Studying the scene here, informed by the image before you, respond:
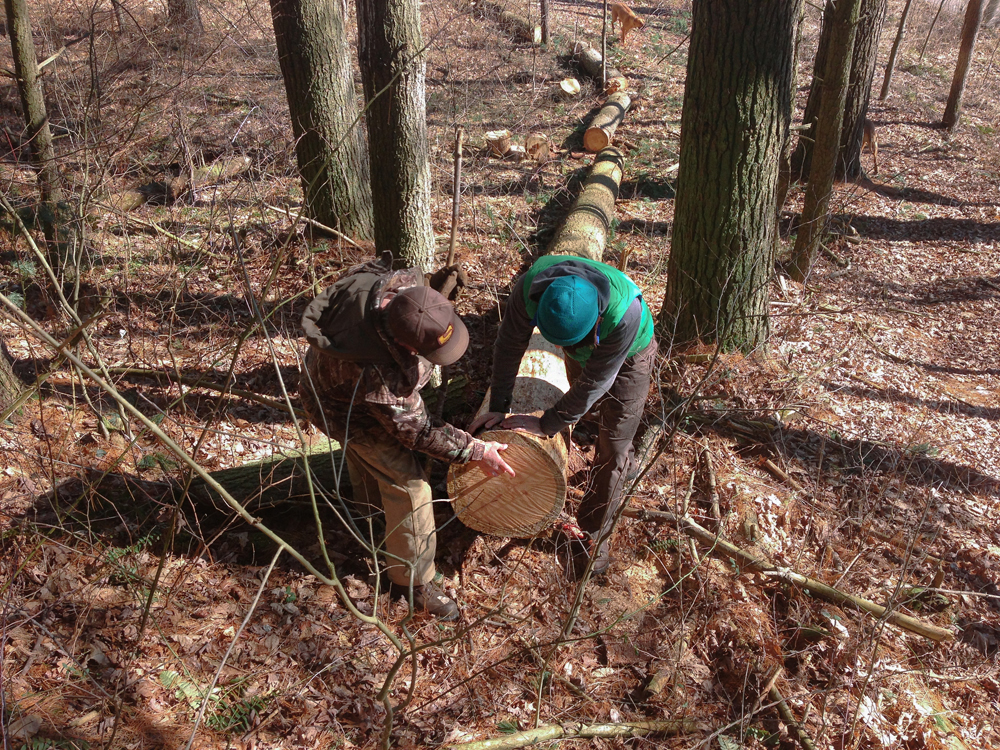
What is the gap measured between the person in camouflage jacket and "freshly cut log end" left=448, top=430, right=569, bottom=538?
0.15 m

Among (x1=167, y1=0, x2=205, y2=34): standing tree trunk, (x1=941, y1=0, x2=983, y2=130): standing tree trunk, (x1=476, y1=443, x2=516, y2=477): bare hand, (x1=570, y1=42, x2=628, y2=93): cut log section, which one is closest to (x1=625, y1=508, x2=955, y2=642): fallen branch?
(x1=476, y1=443, x2=516, y2=477): bare hand

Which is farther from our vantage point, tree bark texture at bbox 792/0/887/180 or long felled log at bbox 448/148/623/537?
tree bark texture at bbox 792/0/887/180

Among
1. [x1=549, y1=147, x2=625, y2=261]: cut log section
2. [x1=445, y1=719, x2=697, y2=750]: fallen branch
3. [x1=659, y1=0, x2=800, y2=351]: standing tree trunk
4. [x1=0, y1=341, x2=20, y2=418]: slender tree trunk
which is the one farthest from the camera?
[x1=549, y1=147, x2=625, y2=261]: cut log section

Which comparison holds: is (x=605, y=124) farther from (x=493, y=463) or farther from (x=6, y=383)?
(x=6, y=383)

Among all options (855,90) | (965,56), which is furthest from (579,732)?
(965,56)

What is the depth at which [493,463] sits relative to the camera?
3.27 m

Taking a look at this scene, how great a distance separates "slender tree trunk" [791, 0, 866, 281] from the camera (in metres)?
5.82

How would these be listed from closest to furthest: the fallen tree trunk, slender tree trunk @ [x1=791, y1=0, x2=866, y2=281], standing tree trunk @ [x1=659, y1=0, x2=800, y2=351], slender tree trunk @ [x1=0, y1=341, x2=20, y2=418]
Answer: slender tree trunk @ [x1=0, y1=341, x2=20, y2=418] → standing tree trunk @ [x1=659, y1=0, x2=800, y2=351] → slender tree trunk @ [x1=791, y1=0, x2=866, y2=281] → the fallen tree trunk

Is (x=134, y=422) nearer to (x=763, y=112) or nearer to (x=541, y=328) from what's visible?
(x=541, y=328)

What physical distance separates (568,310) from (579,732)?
1.95 meters

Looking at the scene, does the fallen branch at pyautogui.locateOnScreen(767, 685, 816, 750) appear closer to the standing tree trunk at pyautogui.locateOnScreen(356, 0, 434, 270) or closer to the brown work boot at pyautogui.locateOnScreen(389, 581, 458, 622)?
the brown work boot at pyautogui.locateOnScreen(389, 581, 458, 622)

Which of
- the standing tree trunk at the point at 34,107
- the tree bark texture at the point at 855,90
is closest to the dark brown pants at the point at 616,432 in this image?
the standing tree trunk at the point at 34,107

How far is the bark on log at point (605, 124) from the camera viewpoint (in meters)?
9.61

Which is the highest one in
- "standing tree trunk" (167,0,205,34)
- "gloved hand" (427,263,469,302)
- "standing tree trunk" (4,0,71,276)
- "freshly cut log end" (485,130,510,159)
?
"standing tree trunk" (167,0,205,34)
